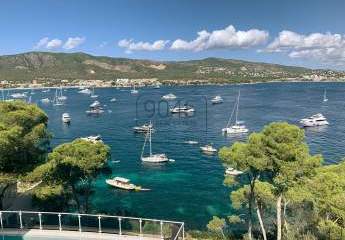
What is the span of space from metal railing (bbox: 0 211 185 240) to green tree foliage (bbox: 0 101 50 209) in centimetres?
638

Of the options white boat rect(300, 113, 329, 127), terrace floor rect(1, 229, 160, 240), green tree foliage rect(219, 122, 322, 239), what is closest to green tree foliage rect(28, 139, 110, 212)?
terrace floor rect(1, 229, 160, 240)

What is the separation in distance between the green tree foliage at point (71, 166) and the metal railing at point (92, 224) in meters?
9.16

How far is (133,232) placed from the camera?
2058 centimetres

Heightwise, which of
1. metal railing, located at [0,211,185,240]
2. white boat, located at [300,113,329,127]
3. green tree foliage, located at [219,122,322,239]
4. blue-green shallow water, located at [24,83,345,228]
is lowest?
blue-green shallow water, located at [24,83,345,228]

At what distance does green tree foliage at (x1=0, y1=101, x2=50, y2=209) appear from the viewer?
88.6 ft

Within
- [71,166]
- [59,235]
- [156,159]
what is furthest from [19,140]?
[156,159]

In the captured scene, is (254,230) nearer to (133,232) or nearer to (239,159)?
(239,159)

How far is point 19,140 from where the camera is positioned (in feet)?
92.1

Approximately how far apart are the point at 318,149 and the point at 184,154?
26593 millimetres

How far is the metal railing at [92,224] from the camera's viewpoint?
1997 cm

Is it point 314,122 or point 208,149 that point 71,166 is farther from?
point 314,122

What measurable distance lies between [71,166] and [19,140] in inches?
234

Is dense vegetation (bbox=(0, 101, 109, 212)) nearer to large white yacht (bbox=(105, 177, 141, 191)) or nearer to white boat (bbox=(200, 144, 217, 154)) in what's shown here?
large white yacht (bbox=(105, 177, 141, 191))

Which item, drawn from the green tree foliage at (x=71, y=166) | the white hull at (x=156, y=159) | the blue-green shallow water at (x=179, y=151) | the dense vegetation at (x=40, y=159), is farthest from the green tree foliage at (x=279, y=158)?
the white hull at (x=156, y=159)
